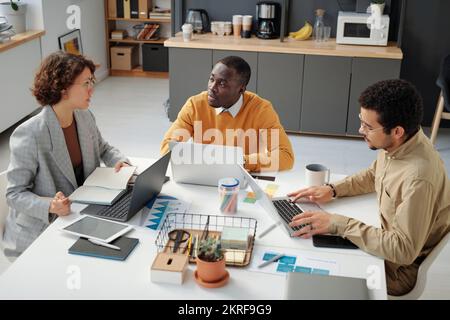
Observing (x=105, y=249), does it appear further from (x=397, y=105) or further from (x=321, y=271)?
(x=397, y=105)

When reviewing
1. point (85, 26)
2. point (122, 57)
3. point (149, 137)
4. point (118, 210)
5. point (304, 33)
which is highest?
point (304, 33)

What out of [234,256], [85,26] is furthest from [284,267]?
[85,26]

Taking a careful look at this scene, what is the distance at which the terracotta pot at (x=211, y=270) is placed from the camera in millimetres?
1861

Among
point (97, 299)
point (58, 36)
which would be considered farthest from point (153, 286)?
point (58, 36)

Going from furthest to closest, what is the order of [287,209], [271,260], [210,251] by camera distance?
[287,209], [271,260], [210,251]

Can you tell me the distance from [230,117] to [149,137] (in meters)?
2.19

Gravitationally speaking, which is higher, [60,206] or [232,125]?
[232,125]

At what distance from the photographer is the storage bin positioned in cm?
710

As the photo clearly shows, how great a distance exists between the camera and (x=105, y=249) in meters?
2.09

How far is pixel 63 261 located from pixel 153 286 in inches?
13.9

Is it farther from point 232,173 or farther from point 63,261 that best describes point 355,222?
point 63,261

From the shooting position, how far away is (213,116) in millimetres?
3209

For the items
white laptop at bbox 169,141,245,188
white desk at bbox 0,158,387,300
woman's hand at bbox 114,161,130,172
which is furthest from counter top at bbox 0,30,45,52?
white desk at bbox 0,158,387,300

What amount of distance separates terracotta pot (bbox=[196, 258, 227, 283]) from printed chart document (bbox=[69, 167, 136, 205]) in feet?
2.24
